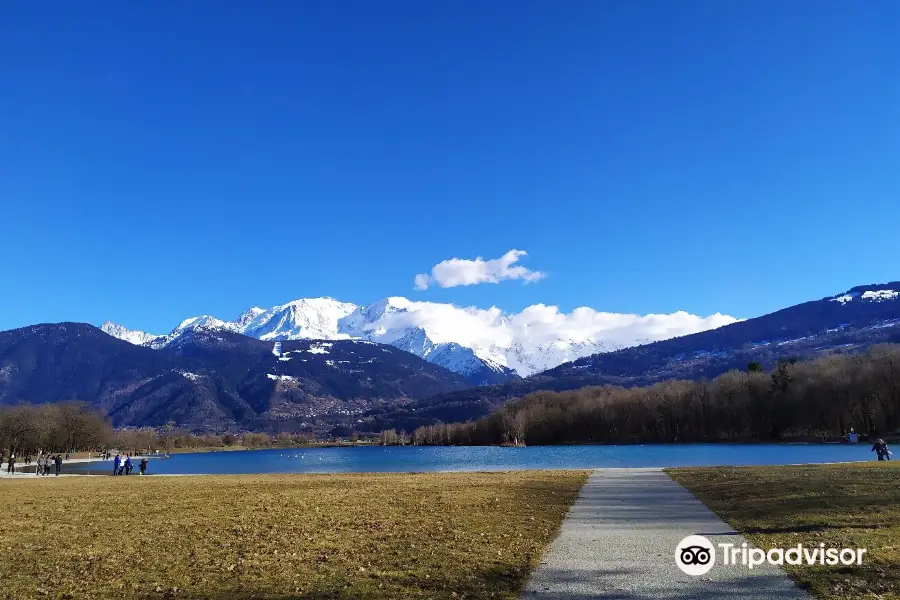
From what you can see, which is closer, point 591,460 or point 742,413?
point 591,460

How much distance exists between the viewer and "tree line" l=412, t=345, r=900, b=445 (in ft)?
406

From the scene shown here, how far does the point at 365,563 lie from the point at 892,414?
13582 centimetres

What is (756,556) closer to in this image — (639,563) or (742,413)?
(639,563)

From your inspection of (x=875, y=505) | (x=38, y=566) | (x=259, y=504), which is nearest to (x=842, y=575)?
(x=875, y=505)

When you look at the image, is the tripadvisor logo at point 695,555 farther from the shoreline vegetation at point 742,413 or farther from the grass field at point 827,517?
the shoreline vegetation at point 742,413

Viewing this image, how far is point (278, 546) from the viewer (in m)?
15.6

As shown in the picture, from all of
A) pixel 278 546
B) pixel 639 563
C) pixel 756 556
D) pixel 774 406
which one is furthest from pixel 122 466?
pixel 774 406

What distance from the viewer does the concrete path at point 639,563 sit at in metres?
10.7

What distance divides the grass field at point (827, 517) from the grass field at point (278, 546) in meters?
5.18

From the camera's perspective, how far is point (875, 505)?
1944cm

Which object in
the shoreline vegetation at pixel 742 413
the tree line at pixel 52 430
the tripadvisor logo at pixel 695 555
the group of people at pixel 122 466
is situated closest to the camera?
the tripadvisor logo at pixel 695 555

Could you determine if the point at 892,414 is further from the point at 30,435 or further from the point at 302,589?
the point at 30,435

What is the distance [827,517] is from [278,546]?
14.5m

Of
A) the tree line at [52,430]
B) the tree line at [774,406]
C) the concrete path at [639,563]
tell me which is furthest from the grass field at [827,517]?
the tree line at [52,430]
